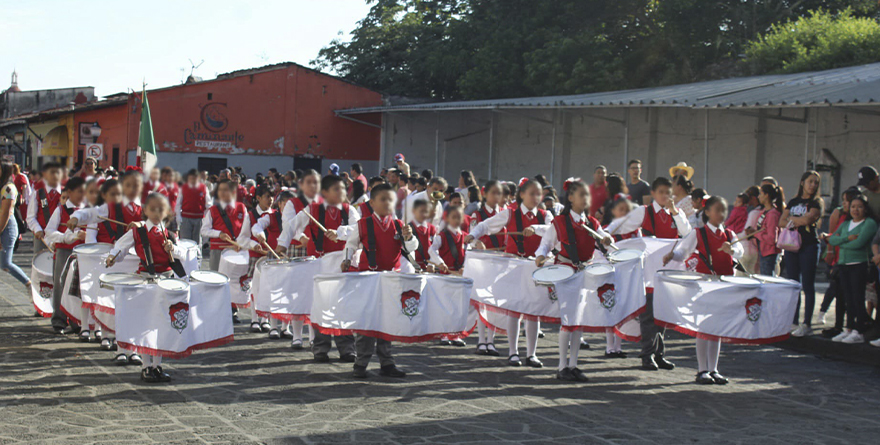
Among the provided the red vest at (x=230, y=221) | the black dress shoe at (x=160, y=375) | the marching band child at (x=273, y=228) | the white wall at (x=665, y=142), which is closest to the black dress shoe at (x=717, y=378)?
the marching band child at (x=273, y=228)

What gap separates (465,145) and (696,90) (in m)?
12.0

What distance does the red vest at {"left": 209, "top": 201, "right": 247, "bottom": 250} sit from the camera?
10438 mm

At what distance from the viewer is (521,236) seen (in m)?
8.88

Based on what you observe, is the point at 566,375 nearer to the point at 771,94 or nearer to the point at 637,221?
the point at 637,221

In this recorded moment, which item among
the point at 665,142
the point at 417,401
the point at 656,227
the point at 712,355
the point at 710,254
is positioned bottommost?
the point at 417,401

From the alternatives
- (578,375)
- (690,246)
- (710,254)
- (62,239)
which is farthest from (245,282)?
(710,254)

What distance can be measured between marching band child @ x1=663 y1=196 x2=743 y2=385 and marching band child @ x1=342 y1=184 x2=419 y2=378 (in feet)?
8.07

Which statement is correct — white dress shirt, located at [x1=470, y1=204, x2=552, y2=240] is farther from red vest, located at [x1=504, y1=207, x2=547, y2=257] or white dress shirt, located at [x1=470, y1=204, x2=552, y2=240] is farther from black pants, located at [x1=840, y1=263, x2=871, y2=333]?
black pants, located at [x1=840, y1=263, x2=871, y2=333]

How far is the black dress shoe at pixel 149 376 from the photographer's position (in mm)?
7156

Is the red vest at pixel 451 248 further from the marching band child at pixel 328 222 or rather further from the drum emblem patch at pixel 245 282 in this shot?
the drum emblem patch at pixel 245 282

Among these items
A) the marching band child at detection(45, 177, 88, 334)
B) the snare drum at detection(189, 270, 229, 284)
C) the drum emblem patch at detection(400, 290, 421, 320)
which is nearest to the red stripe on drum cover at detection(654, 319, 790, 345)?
the drum emblem patch at detection(400, 290, 421, 320)

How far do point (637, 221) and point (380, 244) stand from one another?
2.74 metres

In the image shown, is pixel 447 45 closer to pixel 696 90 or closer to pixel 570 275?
pixel 696 90

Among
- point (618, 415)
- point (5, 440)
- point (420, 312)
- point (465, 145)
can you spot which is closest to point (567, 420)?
point (618, 415)
